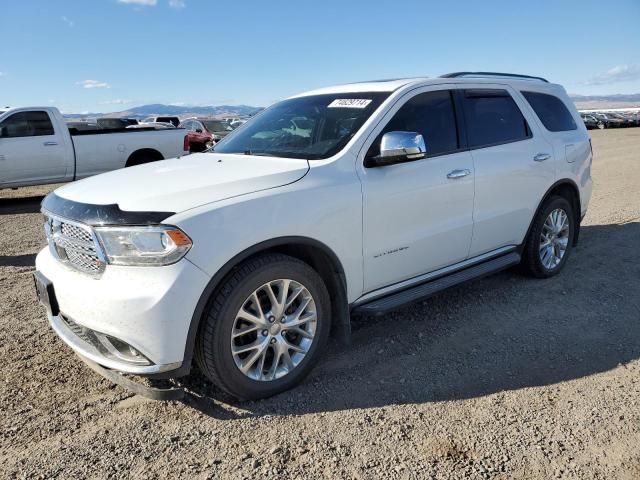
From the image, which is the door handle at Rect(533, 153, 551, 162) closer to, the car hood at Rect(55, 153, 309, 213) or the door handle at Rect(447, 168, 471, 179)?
the door handle at Rect(447, 168, 471, 179)

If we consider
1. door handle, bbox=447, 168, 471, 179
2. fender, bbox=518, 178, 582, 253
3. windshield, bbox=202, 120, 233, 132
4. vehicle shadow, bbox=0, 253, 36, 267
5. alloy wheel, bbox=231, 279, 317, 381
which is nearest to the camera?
alloy wheel, bbox=231, 279, 317, 381

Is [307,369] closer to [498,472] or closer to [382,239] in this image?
[382,239]

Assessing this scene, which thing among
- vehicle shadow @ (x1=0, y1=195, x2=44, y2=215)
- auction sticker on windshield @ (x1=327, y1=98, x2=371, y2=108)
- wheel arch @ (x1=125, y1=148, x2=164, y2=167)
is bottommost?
vehicle shadow @ (x1=0, y1=195, x2=44, y2=215)

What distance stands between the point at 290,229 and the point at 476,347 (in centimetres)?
171

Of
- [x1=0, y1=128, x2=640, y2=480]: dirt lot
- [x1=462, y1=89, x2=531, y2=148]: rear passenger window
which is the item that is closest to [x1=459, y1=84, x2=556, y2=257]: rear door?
[x1=462, y1=89, x2=531, y2=148]: rear passenger window

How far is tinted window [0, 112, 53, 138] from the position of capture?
1018 centimetres

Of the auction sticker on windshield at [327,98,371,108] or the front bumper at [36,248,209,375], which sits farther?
the auction sticker on windshield at [327,98,371,108]

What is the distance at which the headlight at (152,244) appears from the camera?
2.65m

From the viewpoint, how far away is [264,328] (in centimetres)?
305

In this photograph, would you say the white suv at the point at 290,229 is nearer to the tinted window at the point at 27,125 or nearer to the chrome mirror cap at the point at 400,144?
the chrome mirror cap at the point at 400,144

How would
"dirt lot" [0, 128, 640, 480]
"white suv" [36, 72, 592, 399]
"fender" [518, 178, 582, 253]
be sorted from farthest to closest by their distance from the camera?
"fender" [518, 178, 582, 253], "white suv" [36, 72, 592, 399], "dirt lot" [0, 128, 640, 480]

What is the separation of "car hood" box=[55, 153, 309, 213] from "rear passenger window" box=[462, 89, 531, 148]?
168 centimetres

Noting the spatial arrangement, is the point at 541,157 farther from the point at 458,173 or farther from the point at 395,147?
the point at 395,147

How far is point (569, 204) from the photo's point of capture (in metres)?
5.30
